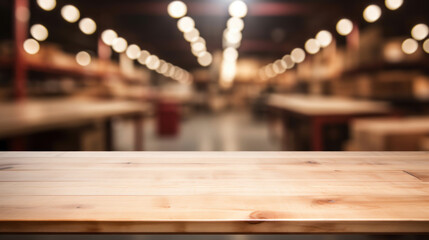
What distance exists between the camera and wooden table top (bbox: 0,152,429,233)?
80 centimetres

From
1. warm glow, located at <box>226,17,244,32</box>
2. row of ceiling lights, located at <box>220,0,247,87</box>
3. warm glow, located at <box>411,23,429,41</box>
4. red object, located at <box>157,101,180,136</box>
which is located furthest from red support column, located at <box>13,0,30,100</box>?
warm glow, located at <box>411,23,429,41</box>

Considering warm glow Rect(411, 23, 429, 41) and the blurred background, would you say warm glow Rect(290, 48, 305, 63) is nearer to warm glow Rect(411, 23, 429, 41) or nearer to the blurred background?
the blurred background

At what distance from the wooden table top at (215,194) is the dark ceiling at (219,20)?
5855 mm

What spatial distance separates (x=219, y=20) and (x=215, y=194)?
15.8 metres

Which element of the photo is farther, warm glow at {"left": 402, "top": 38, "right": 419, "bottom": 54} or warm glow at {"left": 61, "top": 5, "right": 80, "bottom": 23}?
warm glow at {"left": 61, "top": 5, "right": 80, "bottom": 23}

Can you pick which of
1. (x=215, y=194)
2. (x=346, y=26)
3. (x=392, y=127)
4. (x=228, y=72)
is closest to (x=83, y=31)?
(x=346, y=26)

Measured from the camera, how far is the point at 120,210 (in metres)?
0.86

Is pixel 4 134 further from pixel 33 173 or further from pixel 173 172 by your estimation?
pixel 173 172

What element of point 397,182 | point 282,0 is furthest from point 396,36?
point 397,182

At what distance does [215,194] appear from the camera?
97 cm

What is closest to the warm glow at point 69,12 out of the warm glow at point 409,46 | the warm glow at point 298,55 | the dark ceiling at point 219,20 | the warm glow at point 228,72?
the dark ceiling at point 219,20

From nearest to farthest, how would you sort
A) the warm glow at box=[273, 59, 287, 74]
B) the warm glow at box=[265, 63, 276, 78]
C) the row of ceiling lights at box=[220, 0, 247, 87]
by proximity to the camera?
the row of ceiling lights at box=[220, 0, 247, 87] < the warm glow at box=[273, 59, 287, 74] < the warm glow at box=[265, 63, 276, 78]

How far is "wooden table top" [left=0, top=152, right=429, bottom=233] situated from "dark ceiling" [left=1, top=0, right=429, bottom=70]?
5855mm

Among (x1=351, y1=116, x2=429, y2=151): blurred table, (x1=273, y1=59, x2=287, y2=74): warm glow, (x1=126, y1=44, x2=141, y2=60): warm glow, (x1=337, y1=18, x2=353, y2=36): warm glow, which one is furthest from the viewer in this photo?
(x1=273, y1=59, x2=287, y2=74): warm glow
